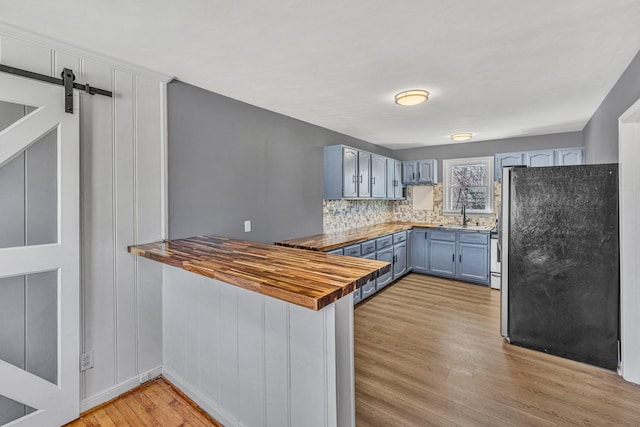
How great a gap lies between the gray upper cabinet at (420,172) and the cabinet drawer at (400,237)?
1198mm

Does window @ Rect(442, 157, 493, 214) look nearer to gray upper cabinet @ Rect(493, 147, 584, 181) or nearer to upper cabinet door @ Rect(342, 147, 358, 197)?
gray upper cabinet @ Rect(493, 147, 584, 181)

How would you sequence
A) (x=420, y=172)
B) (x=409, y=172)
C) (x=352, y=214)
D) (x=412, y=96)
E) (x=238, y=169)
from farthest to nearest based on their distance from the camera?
Answer: (x=409, y=172) → (x=420, y=172) → (x=352, y=214) → (x=238, y=169) → (x=412, y=96)

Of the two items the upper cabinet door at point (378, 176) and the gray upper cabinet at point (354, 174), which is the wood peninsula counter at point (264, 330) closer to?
→ the gray upper cabinet at point (354, 174)

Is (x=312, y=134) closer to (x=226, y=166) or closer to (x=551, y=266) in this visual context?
(x=226, y=166)

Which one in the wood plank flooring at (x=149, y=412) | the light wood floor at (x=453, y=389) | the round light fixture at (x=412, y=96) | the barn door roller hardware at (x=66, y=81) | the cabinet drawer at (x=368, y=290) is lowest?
the wood plank flooring at (x=149, y=412)

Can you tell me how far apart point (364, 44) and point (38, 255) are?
2337mm

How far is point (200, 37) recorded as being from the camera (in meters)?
1.79

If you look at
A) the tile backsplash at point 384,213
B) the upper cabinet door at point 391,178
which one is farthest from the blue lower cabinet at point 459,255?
the upper cabinet door at point 391,178

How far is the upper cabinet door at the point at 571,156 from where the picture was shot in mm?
4184

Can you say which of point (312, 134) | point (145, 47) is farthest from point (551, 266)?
point (145, 47)

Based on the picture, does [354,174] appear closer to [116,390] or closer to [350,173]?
[350,173]

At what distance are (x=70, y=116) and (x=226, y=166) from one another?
1.17 meters

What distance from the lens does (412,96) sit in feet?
8.90

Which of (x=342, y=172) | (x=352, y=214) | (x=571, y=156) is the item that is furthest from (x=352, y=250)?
(x=571, y=156)
